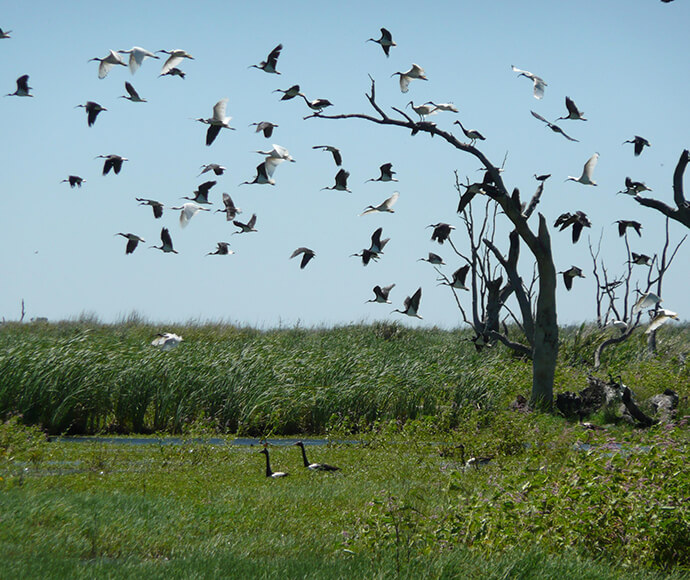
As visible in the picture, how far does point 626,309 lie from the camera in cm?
3650


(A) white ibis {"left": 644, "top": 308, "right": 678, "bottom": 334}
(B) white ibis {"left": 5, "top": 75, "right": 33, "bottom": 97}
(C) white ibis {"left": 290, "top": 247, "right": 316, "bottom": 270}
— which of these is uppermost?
(B) white ibis {"left": 5, "top": 75, "right": 33, "bottom": 97}

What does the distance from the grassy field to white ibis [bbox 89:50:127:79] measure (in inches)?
242

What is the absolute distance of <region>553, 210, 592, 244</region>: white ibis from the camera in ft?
60.7

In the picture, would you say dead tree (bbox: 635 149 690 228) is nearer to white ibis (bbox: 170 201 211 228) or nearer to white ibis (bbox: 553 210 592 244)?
white ibis (bbox: 553 210 592 244)

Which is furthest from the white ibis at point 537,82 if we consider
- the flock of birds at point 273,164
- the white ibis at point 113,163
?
the white ibis at point 113,163

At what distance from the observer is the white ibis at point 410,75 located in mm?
17781

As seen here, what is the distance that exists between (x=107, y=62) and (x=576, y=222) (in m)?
10.7

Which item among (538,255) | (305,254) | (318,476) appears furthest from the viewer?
(538,255)

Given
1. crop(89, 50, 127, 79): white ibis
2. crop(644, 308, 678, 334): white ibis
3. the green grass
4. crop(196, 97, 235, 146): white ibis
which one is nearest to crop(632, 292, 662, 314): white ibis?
crop(644, 308, 678, 334): white ibis

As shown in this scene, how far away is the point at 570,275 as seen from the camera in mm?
21125

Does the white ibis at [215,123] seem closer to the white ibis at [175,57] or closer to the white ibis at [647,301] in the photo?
the white ibis at [175,57]

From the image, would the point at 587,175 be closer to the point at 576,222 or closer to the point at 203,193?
the point at 576,222

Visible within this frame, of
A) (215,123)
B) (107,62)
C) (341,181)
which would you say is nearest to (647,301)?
(341,181)

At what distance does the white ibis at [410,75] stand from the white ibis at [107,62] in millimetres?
5816
